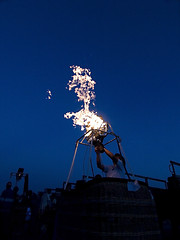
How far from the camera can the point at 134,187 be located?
3.04m

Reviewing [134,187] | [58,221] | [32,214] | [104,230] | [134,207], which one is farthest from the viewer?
[32,214]

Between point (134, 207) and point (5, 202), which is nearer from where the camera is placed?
point (134, 207)

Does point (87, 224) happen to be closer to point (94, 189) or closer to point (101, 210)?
point (101, 210)

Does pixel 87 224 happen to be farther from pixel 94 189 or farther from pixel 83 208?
pixel 94 189

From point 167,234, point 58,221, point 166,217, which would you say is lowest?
point 167,234

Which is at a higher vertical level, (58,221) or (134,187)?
(134,187)

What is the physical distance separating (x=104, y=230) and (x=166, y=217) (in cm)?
542

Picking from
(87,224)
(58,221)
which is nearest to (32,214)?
(58,221)

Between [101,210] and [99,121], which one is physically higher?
[99,121]

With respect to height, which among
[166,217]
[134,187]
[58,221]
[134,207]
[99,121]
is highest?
[99,121]

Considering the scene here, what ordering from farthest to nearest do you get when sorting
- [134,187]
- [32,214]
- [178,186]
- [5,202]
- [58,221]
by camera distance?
[32,214]
[178,186]
[5,202]
[58,221]
[134,187]

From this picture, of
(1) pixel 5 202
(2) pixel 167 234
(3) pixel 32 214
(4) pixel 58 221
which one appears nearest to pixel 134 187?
(4) pixel 58 221

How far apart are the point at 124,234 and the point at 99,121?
133 inches

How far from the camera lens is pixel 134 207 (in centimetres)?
282
